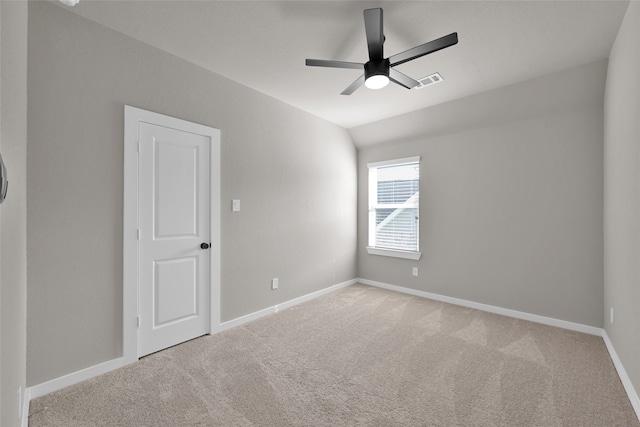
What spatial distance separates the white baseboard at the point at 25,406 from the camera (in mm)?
1649

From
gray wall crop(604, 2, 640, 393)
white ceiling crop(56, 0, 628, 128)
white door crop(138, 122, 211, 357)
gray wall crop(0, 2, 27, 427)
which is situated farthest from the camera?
white door crop(138, 122, 211, 357)

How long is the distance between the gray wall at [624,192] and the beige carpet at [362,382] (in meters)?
0.39

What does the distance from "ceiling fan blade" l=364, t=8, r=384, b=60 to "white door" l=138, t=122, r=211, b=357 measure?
1822mm

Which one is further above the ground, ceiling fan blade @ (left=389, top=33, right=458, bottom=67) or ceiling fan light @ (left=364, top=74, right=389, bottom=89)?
ceiling fan blade @ (left=389, top=33, right=458, bottom=67)

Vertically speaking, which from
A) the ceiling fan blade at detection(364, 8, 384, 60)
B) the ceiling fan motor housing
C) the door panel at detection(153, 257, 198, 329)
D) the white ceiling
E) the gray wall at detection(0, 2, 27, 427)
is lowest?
the door panel at detection(153, 257, 198, 329)

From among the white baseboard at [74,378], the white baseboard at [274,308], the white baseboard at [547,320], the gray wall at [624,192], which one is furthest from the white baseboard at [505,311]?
the white baseboard at [74,378]

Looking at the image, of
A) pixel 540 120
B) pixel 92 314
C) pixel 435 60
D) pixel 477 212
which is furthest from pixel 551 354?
pixel 92 314

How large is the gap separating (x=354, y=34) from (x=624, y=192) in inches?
95.8

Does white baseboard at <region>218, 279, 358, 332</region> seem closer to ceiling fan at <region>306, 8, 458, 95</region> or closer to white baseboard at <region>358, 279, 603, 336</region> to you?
white baseboard at <region>358, 279, 603, 336</region>

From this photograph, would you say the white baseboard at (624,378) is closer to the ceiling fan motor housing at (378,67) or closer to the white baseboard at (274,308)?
the ceiling fan motor housing at (378,67)

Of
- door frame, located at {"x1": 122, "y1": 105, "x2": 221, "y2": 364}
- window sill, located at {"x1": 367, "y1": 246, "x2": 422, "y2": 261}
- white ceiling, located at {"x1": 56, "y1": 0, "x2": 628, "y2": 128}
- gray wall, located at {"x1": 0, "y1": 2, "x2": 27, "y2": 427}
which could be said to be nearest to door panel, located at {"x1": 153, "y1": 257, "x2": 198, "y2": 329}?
door frame, located at {"x1": 122, "y1": 105, "x2": 221, "y2": 364}

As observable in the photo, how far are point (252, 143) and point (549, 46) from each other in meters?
3.00

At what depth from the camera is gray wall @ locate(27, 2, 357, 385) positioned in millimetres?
1954

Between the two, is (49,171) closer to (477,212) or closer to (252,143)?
(252,143)
